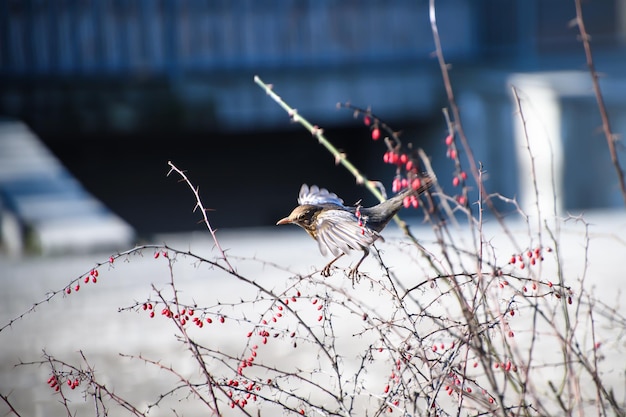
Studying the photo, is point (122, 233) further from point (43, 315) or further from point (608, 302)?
point (608, 302)

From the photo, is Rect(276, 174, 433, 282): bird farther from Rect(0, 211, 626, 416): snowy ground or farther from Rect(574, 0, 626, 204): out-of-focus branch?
Rect(574, 0, 626, 204): out-of-focus branch

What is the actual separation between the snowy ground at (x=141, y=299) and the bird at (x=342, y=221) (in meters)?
0.27

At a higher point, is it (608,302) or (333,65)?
(333,65)

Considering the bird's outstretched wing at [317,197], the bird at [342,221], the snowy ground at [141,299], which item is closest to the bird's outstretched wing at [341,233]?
the bird at [342,221]

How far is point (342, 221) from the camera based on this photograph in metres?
2.24

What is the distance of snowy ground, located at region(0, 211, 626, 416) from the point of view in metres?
3.42

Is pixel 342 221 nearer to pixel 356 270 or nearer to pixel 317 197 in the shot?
pixel 356 270

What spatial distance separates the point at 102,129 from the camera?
9.31 metres

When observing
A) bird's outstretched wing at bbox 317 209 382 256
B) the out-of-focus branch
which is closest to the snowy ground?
bird's outstretched wing at bbox 317 209 382 256

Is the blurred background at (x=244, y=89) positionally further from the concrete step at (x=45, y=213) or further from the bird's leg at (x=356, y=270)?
the bird's leg at (x=356, y=270)

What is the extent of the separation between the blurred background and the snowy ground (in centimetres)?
321

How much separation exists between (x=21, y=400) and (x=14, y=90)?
673 centimetres

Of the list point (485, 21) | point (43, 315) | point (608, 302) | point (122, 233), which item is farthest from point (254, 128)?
point (608, 302)

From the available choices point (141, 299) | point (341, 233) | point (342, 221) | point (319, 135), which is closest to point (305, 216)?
point (342, 221)
